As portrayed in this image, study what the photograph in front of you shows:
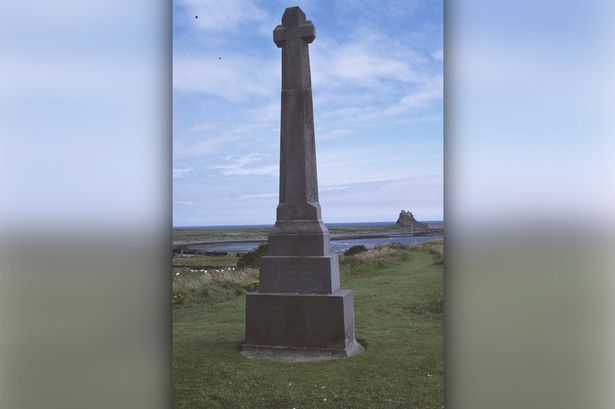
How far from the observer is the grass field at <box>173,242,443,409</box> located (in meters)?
3.13

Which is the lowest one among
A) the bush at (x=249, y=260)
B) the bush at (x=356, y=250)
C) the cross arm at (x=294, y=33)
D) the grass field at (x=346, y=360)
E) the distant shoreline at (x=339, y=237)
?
the grass field at (x=346, y=360)

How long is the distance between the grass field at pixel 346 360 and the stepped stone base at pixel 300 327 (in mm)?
162

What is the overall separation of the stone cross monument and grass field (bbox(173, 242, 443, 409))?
255 millimetres

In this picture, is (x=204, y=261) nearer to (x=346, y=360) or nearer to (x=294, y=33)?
(x=346, y=360)

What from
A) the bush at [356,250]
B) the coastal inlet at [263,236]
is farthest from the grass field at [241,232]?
the bush at [356,250]

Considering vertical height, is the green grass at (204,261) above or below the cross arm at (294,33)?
below

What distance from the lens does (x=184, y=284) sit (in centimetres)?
542

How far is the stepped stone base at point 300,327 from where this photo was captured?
397 cm

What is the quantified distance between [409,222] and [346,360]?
4.05 ft

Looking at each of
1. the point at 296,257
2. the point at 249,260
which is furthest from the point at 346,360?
the point at 249,260

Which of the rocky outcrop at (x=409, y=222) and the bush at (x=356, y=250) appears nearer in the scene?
the rocky outcrop at (x=409, y=222)

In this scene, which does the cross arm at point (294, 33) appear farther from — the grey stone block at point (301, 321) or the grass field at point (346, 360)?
the grass field at point (346, 360)

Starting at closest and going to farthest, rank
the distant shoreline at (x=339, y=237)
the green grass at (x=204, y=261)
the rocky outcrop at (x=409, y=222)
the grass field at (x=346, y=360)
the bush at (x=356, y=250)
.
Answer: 1. the grass field at (x=346, y=360)
2. the rocky outcrop at (x=409, y=222)
3. the distant shoreline at (x=339, y=237)
4. the green grass at (x=204, y=261)
5. the bush at (x=356, y=250)
